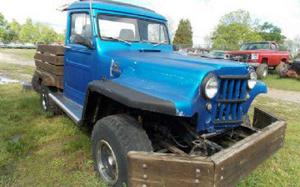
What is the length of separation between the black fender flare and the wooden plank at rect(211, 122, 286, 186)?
0.58m

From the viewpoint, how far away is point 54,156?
4.46 metres

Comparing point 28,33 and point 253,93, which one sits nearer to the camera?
point 253,93

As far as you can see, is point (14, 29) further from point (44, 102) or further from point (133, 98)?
point (133, 98)

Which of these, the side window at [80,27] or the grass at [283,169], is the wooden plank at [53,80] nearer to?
the side window at [80,27]

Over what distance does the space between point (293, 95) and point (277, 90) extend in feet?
3.88

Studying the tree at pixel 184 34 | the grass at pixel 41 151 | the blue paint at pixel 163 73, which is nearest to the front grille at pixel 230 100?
the blue paint at pixel 163 73

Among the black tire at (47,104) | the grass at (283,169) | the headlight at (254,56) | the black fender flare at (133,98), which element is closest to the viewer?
the black fender flare at (133,98)

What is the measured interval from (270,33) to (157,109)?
5844 cm

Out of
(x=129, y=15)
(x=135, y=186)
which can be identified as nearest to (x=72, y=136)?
(x=129, y=15)

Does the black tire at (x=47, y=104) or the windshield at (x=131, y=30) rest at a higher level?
the windshield at (x=131, y=30)

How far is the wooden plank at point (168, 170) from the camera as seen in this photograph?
2.60 metres

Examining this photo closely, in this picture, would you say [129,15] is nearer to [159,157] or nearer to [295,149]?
[159,157]

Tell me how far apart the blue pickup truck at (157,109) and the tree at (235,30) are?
1645 inches

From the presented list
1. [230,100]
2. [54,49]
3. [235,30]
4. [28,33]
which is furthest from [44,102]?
[28,33]
